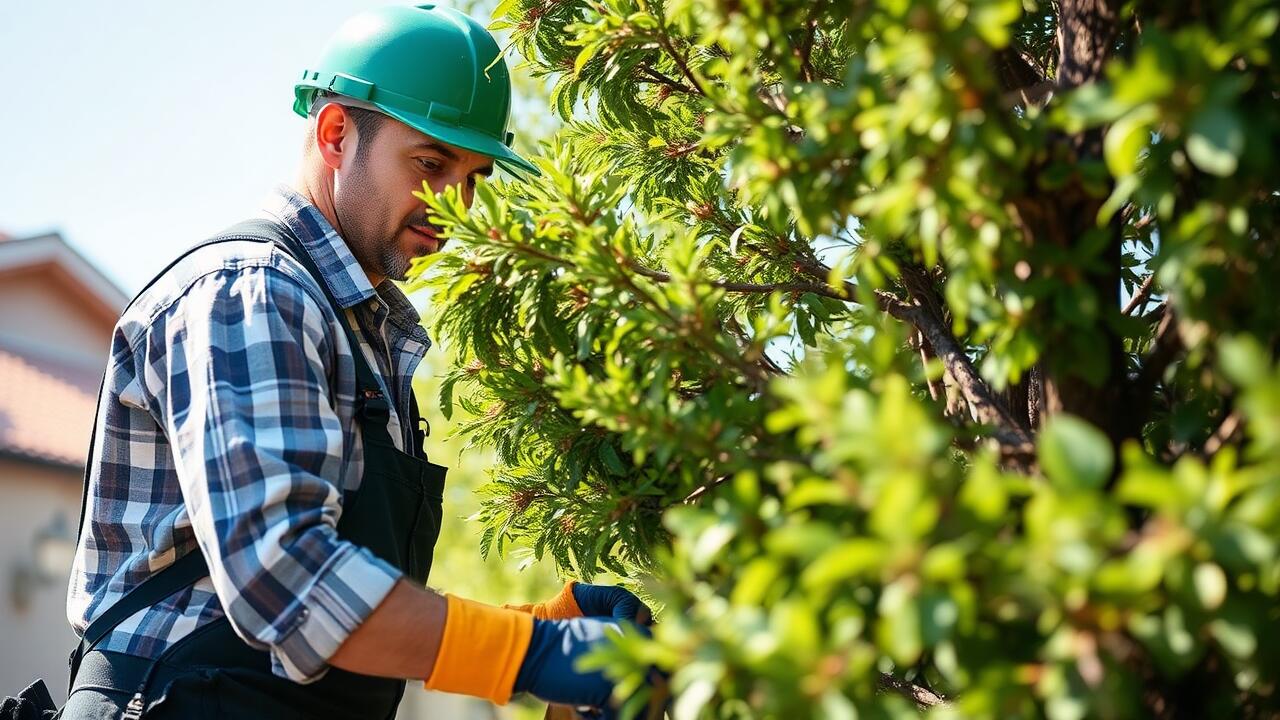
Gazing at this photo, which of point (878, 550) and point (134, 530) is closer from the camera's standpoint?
point (878, 550)

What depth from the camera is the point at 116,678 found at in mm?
2186

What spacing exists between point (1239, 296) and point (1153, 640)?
46 cm

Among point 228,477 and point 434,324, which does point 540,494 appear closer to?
point 434,324

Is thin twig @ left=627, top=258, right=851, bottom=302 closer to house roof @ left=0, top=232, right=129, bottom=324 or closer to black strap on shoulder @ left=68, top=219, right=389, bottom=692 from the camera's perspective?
black strap on shoulder @ left=68, top=219, right=389, bottom=692

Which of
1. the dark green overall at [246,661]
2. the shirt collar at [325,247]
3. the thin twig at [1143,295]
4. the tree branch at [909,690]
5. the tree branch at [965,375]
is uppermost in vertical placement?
the thin twig at [1143,295]

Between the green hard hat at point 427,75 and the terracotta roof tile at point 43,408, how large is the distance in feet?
35.6

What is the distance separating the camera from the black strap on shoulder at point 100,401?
221 centimetres

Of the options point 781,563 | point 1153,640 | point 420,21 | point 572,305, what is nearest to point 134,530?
point 572,305

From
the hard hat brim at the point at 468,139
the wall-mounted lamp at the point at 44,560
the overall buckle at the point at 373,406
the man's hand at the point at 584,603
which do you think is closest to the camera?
the overall buckle at the point at 373,406

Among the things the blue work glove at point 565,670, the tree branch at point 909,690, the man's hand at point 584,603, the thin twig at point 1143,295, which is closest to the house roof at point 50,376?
the man's hand at point 584,603

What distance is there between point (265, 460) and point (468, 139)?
1.05 m

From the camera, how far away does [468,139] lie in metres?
2.67

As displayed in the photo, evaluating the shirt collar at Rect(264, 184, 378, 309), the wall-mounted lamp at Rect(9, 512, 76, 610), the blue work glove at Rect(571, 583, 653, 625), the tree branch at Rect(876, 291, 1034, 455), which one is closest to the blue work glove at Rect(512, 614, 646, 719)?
the blue work glove at Rect(571, 583, 653, 625)

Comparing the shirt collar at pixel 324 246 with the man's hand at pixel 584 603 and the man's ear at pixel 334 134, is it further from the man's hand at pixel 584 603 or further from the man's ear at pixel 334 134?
the man's hand at pixel 584 603
